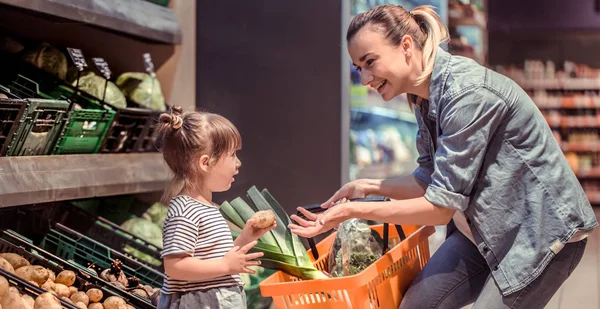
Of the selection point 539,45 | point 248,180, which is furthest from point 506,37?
point 248,180

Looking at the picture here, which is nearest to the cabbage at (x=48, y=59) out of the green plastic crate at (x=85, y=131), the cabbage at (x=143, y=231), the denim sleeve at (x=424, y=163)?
the green plastic crate at (x=85, y=131)

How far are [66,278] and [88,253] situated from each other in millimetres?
391

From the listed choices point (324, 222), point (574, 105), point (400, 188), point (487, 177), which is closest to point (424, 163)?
point (400, 188)

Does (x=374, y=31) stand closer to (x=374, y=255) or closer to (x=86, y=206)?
(x=374, y=255)

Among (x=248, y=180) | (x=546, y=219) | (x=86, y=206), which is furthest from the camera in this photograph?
(x=248, y=180)

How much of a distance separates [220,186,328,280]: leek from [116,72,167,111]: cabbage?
1.45 metres

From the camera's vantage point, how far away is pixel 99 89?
11.6 ft

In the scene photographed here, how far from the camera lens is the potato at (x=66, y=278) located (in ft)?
9.14

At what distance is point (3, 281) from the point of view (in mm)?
2375

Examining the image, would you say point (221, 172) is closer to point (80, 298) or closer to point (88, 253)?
point (80, 298)

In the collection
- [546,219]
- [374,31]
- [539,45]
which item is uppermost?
[374,31]

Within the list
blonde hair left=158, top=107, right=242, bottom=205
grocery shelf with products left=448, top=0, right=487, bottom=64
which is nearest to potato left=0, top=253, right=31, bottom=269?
blonde hair left=158, top=107, right=242, bottom=205

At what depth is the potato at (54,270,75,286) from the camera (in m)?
2.79

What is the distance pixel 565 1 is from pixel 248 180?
34.6 feet
